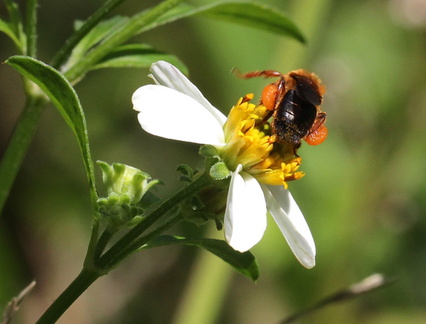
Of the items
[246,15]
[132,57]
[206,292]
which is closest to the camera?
[132,57]

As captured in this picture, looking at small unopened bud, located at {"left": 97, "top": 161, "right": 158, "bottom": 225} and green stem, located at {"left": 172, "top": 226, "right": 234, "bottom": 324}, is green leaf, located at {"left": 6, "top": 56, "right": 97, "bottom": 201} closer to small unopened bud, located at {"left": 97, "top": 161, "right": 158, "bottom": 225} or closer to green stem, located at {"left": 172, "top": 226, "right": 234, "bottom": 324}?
small unopened bud, located at {"left": 97, "top": 161, "right": 158, "bottom": 225}

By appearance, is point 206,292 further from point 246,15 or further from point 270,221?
point 246,15

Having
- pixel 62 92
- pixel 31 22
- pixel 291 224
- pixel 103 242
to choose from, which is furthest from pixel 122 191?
pixel 31 22

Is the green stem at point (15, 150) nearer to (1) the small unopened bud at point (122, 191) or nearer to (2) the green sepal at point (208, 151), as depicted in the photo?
(1) the small unopened bud at point (122, 191)

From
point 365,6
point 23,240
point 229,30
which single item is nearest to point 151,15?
point 23,240

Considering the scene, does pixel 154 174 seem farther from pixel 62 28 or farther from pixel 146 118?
pixel 146 118

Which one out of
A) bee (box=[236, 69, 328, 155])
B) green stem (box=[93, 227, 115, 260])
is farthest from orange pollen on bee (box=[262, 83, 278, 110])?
green stem (box=[93, 227, 115, 260])

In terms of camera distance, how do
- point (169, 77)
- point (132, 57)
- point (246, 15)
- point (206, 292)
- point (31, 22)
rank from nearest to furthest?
1. point (169, 77)
2. point (31, 22)
3. point (132, 57)
4. point (246, 15)
5. point (206, 292)

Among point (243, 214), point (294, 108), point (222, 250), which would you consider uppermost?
point (294, 108)
